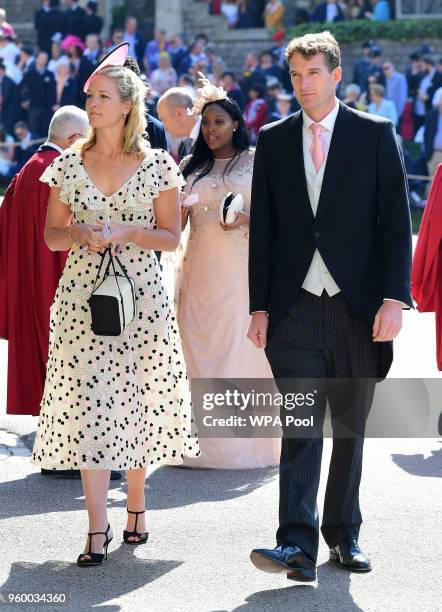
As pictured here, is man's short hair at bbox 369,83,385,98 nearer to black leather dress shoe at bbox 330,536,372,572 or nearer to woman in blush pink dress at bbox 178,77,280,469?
→ woman in blush pink dress at bbox 178,77,280,469

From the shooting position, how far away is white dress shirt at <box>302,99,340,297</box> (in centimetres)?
512

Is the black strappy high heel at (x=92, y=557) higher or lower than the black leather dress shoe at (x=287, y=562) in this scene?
lower

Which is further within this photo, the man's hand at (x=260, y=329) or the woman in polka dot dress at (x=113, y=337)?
the woman in polka dot dress at (x=113, y=337)

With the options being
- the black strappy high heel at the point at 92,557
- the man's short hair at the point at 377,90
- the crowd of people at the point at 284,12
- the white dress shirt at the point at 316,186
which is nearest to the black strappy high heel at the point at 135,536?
the black strappy high heel at the point at 92,557

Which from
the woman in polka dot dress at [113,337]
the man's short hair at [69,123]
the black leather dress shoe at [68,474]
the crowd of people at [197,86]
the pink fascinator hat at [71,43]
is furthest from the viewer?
the pink fascinator hat at [71,43]

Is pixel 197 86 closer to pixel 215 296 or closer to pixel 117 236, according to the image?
pixel 215 296

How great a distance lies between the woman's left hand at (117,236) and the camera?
536cm

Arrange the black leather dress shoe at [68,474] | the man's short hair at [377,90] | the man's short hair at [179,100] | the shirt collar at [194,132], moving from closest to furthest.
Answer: the black leather dress shoe at [68,474] < the man's short hair at [179,100] < the shirt collar at [194,132] < the man's short hair at [377,90]

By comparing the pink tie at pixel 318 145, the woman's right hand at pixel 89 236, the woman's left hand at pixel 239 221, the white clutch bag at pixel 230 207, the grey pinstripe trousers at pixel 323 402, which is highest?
the pink tie at pixel 318 145

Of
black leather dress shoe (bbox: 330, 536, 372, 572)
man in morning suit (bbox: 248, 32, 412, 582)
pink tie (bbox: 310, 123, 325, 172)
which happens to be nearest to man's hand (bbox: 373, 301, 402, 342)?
man in morning suit (bbox: 248, 32, 412, 582)

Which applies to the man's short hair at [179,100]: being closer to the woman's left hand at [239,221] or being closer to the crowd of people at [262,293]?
the woman's left hand at [239,221]

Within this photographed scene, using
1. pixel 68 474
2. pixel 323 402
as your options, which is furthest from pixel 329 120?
pixel 68 474

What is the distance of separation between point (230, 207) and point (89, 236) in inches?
73.4

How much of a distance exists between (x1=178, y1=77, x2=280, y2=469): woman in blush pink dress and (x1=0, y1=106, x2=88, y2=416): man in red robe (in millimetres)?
686
